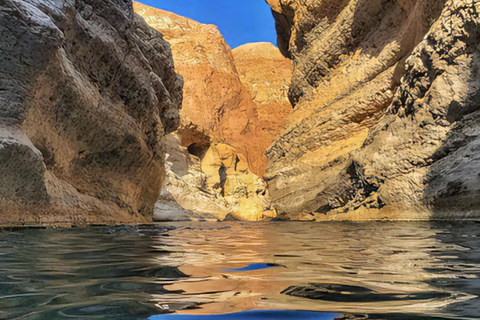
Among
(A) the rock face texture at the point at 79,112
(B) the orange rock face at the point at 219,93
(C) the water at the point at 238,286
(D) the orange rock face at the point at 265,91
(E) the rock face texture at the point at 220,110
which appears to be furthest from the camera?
(D) the orange rock face at the point at 265,91

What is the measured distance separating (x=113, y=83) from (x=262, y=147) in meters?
22.1

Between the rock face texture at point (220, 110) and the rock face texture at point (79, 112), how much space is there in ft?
43.5

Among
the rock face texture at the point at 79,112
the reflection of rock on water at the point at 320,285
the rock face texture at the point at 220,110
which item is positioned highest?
the rock face texture at the point at 220,110

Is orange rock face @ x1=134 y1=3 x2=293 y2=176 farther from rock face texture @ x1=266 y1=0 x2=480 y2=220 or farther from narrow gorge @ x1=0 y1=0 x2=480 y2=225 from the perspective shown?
rock face texture @ x1=266 y1=0 x2=480 y2=220

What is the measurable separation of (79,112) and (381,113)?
926 cm

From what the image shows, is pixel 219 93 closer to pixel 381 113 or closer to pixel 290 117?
pixel 290 117

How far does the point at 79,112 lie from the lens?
520cm

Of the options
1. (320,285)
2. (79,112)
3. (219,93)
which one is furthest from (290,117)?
(320,285)

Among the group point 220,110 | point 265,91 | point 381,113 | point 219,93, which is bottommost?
point 381,113

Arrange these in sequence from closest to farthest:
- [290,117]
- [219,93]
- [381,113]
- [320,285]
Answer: [320,285], [381,113], [290,117], [219,93]

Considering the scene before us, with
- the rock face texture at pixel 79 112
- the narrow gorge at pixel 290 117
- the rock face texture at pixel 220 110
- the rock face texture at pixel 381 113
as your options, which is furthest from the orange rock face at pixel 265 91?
the rock face texture at pixel 79 112

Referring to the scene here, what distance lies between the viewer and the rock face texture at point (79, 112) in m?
3.81

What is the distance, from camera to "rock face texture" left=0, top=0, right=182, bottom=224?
12.5ft

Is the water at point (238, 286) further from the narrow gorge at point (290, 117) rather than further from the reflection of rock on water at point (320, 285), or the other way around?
the narrow gorge at point (290, 117)
